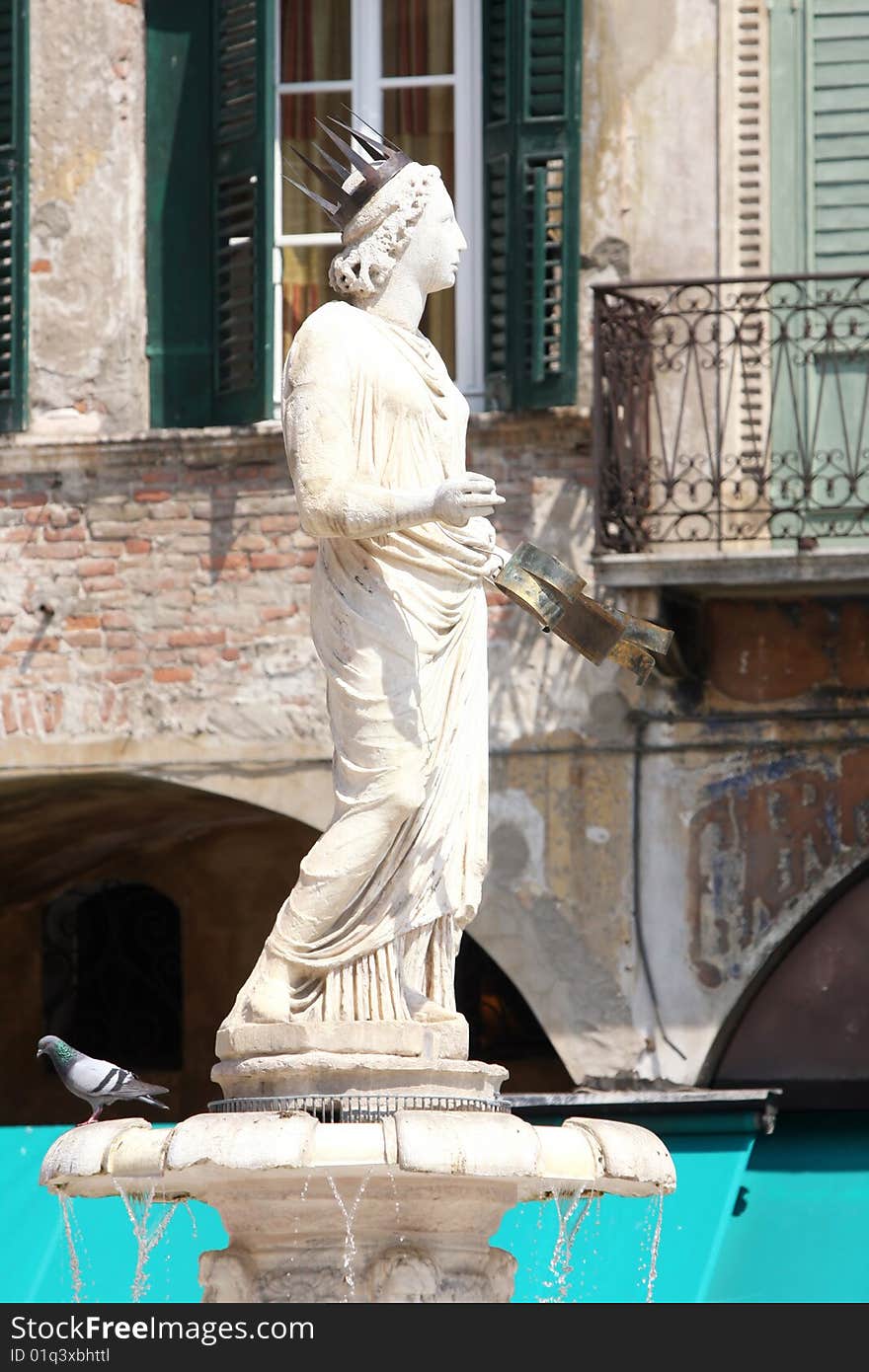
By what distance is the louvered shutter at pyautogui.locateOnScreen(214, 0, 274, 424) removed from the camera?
13.1 m

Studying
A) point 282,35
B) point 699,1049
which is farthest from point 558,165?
point 699,1049

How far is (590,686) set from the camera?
1281cm

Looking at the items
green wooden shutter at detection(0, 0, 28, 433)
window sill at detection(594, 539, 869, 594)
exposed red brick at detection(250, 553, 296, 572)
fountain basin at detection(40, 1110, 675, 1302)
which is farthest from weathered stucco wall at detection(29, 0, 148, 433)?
fountain basin at detection(40, 1110, 675, 1302)

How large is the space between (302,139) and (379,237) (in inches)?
189

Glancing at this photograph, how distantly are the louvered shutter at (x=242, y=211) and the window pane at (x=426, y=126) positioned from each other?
48 cm

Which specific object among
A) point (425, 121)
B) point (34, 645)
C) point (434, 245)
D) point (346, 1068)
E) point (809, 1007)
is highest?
point (425, 121)

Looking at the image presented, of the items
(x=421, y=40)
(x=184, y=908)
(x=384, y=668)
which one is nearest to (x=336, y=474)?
(x=384, y=668)

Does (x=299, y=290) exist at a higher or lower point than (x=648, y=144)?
lower

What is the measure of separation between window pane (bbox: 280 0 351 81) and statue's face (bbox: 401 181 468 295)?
4.81 m

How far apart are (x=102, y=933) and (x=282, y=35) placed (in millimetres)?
4280

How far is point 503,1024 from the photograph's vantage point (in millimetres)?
15000

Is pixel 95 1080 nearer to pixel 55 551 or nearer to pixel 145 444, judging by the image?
pixel 55 551

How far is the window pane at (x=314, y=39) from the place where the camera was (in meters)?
13.4

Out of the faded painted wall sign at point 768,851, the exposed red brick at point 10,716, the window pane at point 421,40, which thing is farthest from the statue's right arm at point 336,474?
the window pane at point 421,40
